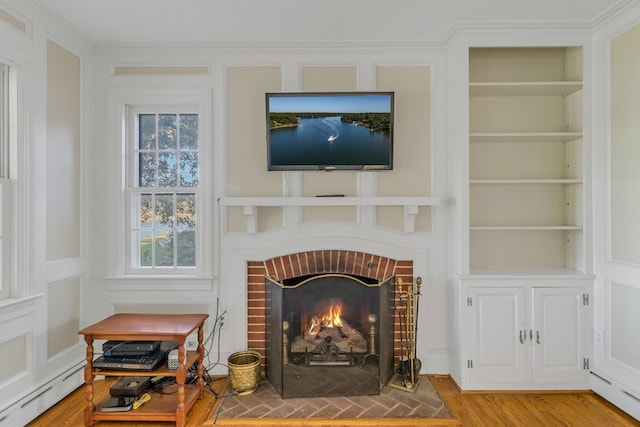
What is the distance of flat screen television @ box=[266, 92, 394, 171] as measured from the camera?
278 centimetres

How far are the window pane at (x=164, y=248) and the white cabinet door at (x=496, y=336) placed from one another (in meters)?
2.37

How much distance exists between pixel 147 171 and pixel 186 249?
0.73 m

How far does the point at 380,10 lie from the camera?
8.10ft

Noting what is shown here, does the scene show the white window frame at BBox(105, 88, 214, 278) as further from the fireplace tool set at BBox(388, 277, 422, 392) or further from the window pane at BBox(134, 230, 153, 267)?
the fireplace tool set at BBox(388, 277, 422, 392)

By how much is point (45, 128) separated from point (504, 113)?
3.40 m

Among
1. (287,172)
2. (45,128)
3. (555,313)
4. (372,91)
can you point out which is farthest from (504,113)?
(45,128)

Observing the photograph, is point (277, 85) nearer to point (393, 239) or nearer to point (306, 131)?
point (306, 131)

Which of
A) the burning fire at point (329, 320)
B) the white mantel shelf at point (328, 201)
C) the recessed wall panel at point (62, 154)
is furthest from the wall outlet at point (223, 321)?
the recessed wall panel at point (62, 154)

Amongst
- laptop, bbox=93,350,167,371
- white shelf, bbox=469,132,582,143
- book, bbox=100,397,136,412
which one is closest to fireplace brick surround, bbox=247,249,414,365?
laptop, bbox=93,350,167,371

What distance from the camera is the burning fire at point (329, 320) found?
2748mm

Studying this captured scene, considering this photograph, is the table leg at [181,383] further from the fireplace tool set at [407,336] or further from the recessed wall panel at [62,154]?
the fireplace tool set at [407,336]

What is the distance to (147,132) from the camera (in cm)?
310

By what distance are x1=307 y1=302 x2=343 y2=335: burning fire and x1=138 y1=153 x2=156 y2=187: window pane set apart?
5.70 feet

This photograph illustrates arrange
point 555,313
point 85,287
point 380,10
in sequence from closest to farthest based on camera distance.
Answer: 1. point 380,10
2. point 555,313
3. point 85,287
